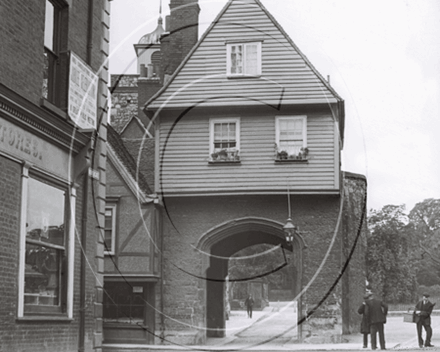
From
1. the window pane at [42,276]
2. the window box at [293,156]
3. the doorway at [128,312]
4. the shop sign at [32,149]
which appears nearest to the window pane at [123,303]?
the doorway at [128,312]

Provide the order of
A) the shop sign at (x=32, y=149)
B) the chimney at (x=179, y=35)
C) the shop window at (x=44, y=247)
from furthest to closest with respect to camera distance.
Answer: the chimney at (x=179, y=35)
the shop window at (x=44, y=247)
the shop sign at (x=32, y=149)

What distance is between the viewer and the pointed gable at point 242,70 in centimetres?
2692

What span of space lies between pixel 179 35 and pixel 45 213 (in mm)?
19548

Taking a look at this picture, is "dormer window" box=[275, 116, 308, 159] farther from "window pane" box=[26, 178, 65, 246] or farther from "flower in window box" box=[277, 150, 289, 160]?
"window pane" box=[26, 178, 65, 246]

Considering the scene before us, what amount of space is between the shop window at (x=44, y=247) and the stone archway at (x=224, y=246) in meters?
13.3

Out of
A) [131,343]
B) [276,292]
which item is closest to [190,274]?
[131,343]

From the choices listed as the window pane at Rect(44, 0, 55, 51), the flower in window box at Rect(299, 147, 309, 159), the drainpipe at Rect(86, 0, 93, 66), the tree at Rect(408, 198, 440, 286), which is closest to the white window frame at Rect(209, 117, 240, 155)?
the flower in window box at Rect(299, 147, 309, 159)

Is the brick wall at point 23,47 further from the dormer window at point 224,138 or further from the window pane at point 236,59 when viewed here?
the window pane at point 236,59

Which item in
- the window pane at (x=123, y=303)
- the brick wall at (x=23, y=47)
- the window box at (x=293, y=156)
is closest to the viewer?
the brick wall at (x=23, y=47)

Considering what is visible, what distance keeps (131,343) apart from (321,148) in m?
8.62

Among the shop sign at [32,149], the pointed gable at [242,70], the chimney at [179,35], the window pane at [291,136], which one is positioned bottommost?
the shop sign at [32,149]

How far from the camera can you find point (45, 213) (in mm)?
13516

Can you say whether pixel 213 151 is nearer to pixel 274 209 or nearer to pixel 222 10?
pixel 274 209

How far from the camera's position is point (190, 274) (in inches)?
1078
